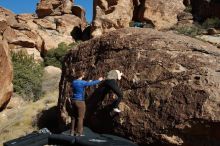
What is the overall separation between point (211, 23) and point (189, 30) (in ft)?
6.15

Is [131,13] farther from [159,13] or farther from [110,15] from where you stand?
[159,13]

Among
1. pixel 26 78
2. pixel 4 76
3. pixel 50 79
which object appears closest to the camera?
pixel 4 76

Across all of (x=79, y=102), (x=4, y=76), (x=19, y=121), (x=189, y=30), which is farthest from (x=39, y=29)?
(x=79, y=102)

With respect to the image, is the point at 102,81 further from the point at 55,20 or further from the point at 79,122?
the point at 55,20

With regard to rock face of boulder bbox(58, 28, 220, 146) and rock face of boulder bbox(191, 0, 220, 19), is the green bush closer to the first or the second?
rock face of boulder bbox(58, 28, 220, 146)

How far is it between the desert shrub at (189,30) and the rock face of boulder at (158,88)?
20.2m

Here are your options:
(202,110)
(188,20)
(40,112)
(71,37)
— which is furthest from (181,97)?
(71,37)

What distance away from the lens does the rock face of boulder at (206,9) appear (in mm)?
36062

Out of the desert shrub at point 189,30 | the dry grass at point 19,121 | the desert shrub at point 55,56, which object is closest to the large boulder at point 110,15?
the desert shrub at point 55,56

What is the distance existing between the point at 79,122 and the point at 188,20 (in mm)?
28274

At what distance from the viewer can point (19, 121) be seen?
1702 centimetres

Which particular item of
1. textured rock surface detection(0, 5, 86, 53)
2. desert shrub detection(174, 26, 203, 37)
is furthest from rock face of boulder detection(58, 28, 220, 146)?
textured rock surface detection(0, 5, 86, 53)

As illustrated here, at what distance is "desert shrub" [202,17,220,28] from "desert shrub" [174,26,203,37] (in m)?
0.75

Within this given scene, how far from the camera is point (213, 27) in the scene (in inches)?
1313
